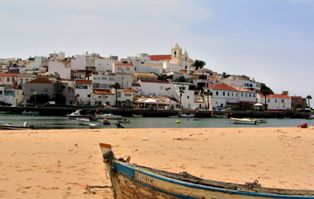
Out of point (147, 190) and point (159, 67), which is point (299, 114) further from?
point (147, 190)

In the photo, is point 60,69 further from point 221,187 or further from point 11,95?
point 221,187

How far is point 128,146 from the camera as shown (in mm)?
18547

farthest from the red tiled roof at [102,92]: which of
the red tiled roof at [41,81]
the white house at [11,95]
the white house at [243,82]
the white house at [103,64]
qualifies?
the white house at [243,82]

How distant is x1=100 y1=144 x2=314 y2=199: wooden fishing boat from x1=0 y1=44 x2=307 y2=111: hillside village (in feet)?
283

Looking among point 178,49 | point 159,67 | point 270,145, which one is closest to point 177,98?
point 159,67

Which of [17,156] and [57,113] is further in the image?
[57,113]

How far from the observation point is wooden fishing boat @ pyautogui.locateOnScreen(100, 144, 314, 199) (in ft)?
21.5

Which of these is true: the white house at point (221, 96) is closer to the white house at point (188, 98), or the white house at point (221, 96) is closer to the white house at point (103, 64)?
the white house at point (188, 98)

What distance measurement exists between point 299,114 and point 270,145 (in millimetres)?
87549

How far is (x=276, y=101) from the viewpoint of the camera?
112m

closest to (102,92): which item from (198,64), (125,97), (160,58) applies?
(125,97)

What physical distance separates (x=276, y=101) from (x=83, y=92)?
46.7 metres

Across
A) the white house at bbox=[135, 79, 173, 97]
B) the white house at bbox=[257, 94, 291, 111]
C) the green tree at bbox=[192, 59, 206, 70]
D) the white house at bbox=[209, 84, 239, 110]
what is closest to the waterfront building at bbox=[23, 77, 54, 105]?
the white house at bbox=[135, 79, 173, 97]

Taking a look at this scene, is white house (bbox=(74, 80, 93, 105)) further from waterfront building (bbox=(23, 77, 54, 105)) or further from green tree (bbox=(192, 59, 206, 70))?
green tree (bbox=(192, 59, 206, 70))
